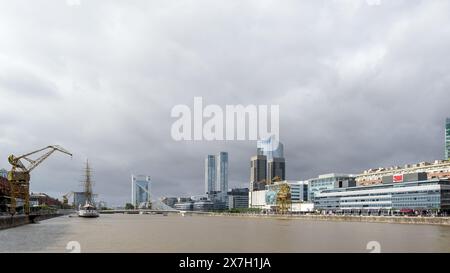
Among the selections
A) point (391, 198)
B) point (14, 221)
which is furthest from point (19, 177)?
point (391, 198)

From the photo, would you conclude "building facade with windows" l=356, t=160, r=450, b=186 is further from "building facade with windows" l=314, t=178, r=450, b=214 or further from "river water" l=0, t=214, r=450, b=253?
"river water" l=0, t=214, r=450, b=253

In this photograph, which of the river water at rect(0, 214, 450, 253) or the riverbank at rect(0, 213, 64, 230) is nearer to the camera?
the river water at rect(0, 214, 450, 253)

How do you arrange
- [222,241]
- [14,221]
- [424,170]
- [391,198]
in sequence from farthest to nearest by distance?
1. [424,170]
2. [391,198]
3. [14,221]
4. [222,241]

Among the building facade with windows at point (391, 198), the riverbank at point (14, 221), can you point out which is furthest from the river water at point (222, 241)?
the building facade with windows at point (391, 198)

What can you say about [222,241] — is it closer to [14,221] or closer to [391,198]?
[14,221]

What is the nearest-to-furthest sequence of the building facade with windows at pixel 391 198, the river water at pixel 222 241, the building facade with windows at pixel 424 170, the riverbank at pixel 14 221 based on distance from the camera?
the river water at pixel 222 241 → the riverbank at pixel 14 221 → the building facade with windows at pixel 391 198 → the building facade with windows at pixel 424 170

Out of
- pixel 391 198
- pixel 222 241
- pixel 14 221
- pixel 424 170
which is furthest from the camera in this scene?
pixel 424 170

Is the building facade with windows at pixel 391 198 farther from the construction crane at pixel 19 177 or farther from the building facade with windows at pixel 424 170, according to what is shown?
the construction crane at pixel 19 177

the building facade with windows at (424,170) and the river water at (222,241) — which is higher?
the building facade with windows at (424,170)

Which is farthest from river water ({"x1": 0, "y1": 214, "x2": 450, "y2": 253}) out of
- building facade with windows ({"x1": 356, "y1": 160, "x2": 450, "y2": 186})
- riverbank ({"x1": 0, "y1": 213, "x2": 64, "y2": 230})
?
building facade with windows ({"x1": 356, "y1": 160, "x2": 450, "y2": 186})

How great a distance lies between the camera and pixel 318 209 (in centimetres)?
19850

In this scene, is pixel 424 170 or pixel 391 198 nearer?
pixel 391 198
